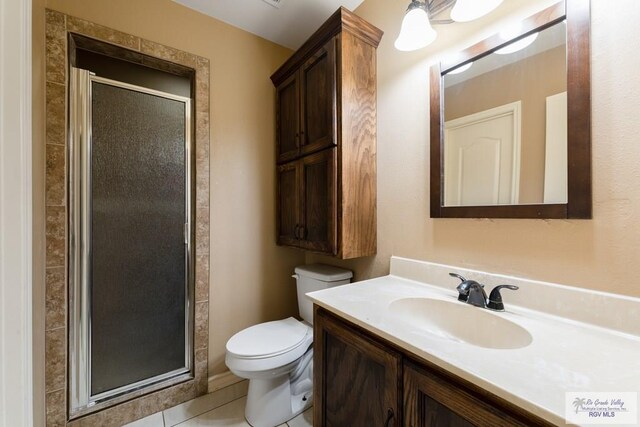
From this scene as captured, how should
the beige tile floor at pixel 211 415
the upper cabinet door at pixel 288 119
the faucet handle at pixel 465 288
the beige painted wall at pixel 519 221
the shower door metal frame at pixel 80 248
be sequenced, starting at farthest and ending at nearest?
1. the upper cabinet door at pixel 288 119
2. the beige tile floor at pixel 211 415
3. the shower door metal frame at pixel 80 248
4. the faucet handle at pixel 465 288
5. the beige painted wall at pixel 519 221

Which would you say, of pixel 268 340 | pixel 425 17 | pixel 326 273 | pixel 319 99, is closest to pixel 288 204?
pixel 326 273

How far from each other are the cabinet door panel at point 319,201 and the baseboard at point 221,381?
1062 millimetres

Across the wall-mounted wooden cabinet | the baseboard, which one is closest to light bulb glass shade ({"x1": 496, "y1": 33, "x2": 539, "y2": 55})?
the wall-mounted wooden cabinet

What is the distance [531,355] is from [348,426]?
67 centimetres

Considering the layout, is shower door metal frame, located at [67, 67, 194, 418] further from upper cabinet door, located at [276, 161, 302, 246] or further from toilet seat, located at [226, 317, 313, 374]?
upper cabinet door, located at [276, 161, 302, 246]

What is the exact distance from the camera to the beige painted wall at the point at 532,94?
889 mm

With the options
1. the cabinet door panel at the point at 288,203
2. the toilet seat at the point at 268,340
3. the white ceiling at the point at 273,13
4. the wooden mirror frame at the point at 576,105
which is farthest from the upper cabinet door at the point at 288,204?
the wooden mirror frame at the point at 576,105

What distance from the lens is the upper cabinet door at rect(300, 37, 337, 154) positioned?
4.52ft

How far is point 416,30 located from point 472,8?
0.73 feet

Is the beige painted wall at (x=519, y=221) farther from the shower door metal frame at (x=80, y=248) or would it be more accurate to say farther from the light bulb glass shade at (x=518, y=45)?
the shower door metal frame at (x=80, y=248)

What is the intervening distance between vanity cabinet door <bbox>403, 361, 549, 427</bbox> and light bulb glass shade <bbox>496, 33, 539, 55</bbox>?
1.16 meters

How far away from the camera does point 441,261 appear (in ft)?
3.95
